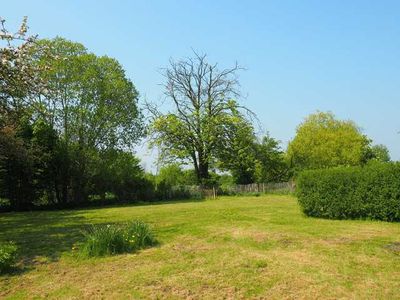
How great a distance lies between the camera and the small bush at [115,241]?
31.3 ft

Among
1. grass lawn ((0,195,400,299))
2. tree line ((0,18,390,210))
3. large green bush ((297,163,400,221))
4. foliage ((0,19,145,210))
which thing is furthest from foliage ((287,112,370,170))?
grass lawn ((0,195,400,299))

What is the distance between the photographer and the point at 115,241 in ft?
32.1

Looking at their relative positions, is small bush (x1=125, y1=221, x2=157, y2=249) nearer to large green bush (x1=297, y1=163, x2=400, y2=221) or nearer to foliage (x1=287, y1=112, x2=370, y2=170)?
large green bush (x1=297, y1=163, x2=400, y2=221)

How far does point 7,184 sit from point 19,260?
22884mm

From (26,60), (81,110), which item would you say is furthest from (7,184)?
(26,60)

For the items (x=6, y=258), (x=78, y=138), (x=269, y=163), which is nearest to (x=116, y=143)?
(x=78, y=138)

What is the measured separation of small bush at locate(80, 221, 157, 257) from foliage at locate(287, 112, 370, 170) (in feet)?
126

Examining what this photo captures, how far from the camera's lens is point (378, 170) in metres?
14.4

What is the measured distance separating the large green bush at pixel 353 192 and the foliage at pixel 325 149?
30780 millimetres

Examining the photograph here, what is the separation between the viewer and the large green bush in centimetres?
1403

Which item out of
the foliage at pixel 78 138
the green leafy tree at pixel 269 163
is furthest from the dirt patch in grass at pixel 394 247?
the green leafy tree at pixel 269 163

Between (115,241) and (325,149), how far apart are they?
136 feet

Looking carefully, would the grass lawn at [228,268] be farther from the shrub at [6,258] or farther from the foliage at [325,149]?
the foliage at [325,149]

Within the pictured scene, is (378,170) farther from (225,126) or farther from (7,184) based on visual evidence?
(225,126)
